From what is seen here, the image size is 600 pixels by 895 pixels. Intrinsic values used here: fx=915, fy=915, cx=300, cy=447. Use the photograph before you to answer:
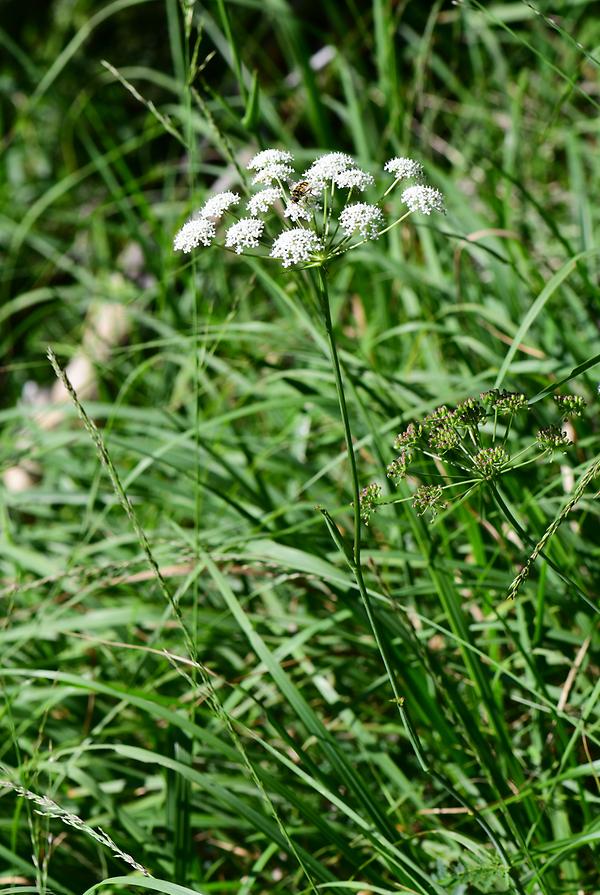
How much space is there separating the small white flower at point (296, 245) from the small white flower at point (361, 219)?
6 centimetres

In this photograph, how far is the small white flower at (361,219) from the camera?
1.12 metres

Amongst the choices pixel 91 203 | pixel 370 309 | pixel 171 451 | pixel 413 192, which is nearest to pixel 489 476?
pixel 413 192

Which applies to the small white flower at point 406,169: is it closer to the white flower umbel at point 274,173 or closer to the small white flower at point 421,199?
the small white flower at point 421,199

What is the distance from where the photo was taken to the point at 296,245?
3.51 ft

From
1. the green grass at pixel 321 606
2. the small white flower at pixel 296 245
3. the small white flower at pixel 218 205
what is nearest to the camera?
the small white flower at pixel 296 245

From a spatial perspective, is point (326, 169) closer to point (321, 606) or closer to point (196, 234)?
point (196, 234)

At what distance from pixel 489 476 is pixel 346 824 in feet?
3.16

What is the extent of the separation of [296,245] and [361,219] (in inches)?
4.3

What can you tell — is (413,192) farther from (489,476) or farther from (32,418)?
(32,418)

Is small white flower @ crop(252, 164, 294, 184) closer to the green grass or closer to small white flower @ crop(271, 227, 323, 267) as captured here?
small white flower @ crop(271, 227, 323, 267)

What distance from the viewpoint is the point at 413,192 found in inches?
45.1

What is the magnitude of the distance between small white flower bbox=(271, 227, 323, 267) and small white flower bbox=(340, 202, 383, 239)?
6 centimetres

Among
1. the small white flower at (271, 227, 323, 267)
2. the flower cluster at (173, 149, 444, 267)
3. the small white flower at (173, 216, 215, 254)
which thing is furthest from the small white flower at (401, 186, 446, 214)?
the small white flower at (173, 216, 215, 254)

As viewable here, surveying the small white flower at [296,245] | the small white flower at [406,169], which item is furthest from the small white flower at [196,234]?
the small white flower at [406,169]
